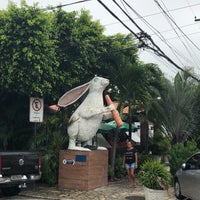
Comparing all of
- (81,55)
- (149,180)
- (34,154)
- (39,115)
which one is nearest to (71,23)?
(81,55)

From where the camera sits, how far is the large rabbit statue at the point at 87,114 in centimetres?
1324

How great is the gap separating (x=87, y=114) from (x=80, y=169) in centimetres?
186

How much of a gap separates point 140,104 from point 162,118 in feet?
6.02

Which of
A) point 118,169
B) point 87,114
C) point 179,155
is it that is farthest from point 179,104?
point 87,114

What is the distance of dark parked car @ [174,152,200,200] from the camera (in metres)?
10.0

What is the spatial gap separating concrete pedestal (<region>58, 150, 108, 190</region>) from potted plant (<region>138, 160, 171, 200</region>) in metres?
2.35

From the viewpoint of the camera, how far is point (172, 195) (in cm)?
1227

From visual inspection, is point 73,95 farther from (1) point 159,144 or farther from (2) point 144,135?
(2) point 144,135

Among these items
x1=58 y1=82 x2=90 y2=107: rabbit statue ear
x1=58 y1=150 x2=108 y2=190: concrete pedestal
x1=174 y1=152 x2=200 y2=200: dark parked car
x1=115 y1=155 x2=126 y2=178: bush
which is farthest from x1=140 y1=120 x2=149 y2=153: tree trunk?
x1=174 y1=152 x2=200 y2=200: dark parked car

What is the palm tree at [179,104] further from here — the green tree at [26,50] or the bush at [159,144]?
the green tree at [26,50]

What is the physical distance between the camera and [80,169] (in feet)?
41.9

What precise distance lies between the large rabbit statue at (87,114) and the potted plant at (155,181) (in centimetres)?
282

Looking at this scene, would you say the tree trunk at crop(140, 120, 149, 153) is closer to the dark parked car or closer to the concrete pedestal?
the concrete pedestal

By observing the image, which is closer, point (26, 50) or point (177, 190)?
point (177, 190)
